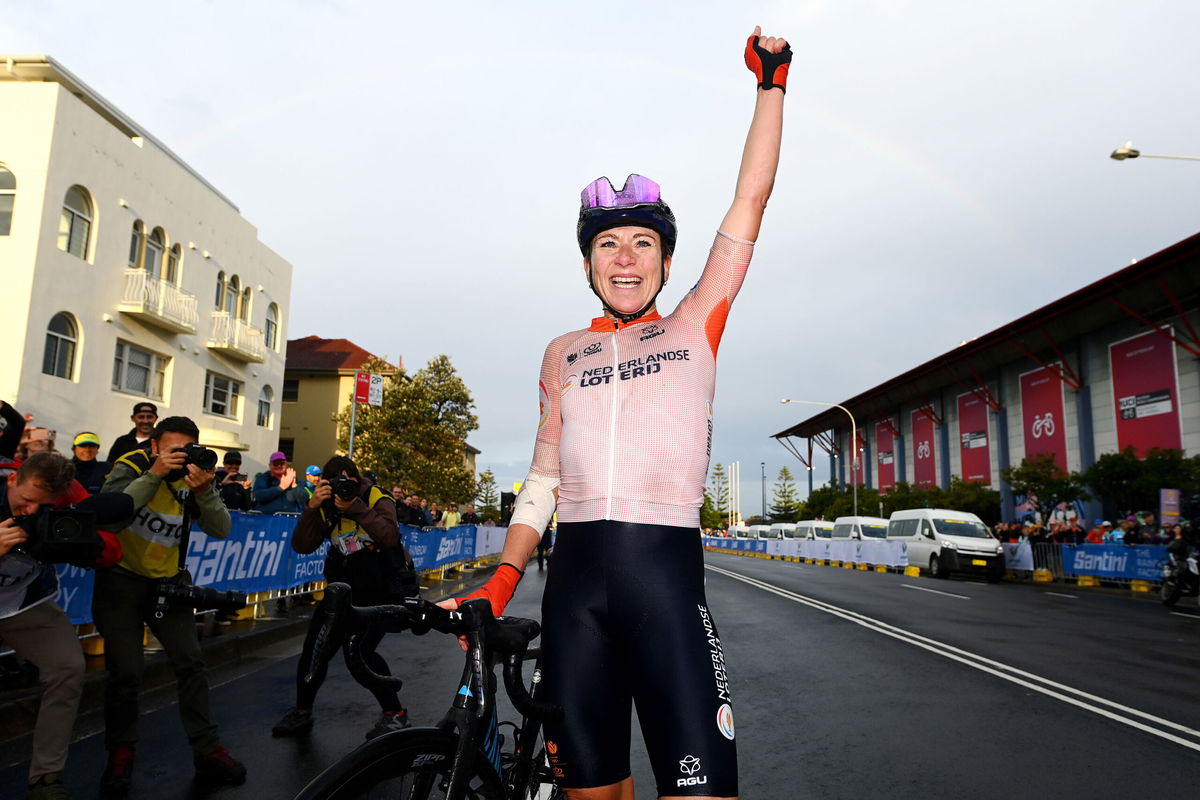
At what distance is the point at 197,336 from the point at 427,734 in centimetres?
2870

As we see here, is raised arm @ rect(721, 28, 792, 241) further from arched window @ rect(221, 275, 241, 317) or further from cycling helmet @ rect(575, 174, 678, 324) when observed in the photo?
arched window @ rect(221, 275, 241, 317)

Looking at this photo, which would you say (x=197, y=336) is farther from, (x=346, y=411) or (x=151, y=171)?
(x=346, y=411)

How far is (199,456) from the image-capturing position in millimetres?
4609

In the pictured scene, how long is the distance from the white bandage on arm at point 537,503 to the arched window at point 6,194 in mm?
22168

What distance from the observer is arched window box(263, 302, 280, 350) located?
108 feet

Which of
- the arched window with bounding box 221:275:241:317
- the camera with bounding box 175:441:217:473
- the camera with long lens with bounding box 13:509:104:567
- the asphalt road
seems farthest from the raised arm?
the arched window with bounding box 221:275:241:317

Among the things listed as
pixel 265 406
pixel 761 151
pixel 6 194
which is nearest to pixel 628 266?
pixel 761 151

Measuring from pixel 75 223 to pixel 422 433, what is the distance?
68.5 ft

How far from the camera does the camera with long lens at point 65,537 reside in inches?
135

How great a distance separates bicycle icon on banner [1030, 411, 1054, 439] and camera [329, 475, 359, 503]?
3543 cm

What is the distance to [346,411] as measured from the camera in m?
46.0

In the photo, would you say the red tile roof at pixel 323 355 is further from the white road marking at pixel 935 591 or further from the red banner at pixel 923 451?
the white road marking at pixel 935 591

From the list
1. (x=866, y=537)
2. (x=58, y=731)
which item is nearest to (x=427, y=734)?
(x=58, y=731)

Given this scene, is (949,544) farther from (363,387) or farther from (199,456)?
(199,456)
